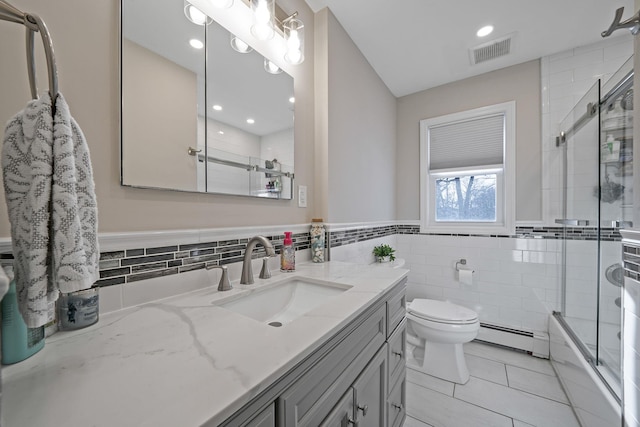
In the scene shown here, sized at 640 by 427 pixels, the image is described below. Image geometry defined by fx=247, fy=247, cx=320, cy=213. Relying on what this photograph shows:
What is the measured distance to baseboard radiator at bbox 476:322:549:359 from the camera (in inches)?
77.5

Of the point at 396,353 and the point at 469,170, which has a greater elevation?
the point at 469,170

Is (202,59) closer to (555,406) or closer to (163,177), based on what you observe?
(163,177)

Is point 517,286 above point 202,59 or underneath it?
underneath

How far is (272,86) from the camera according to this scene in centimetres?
135

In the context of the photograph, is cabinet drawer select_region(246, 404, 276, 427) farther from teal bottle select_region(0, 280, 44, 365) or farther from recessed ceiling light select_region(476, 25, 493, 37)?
recessed ceiling light select_region(476, 25, 493, 37)

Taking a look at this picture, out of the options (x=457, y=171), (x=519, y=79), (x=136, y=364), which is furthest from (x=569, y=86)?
(x=136, y=364)

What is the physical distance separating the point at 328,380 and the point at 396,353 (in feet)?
2.13

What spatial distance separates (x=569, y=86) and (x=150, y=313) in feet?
10.1

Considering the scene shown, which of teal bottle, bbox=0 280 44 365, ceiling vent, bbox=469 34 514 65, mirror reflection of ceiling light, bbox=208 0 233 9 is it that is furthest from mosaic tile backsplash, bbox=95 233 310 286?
ceiling vent, bbox=469 34 514 65

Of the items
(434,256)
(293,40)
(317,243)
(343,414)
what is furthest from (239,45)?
(434,256)

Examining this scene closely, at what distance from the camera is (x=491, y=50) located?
6.51 ft

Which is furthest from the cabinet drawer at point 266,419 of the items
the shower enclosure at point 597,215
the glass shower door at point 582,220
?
the glass shower door at point 582,220

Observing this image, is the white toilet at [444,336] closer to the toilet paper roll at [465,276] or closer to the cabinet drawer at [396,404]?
the toilet paper roll at [465,276]

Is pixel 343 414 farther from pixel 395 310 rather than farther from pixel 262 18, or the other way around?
pixel 262 18
